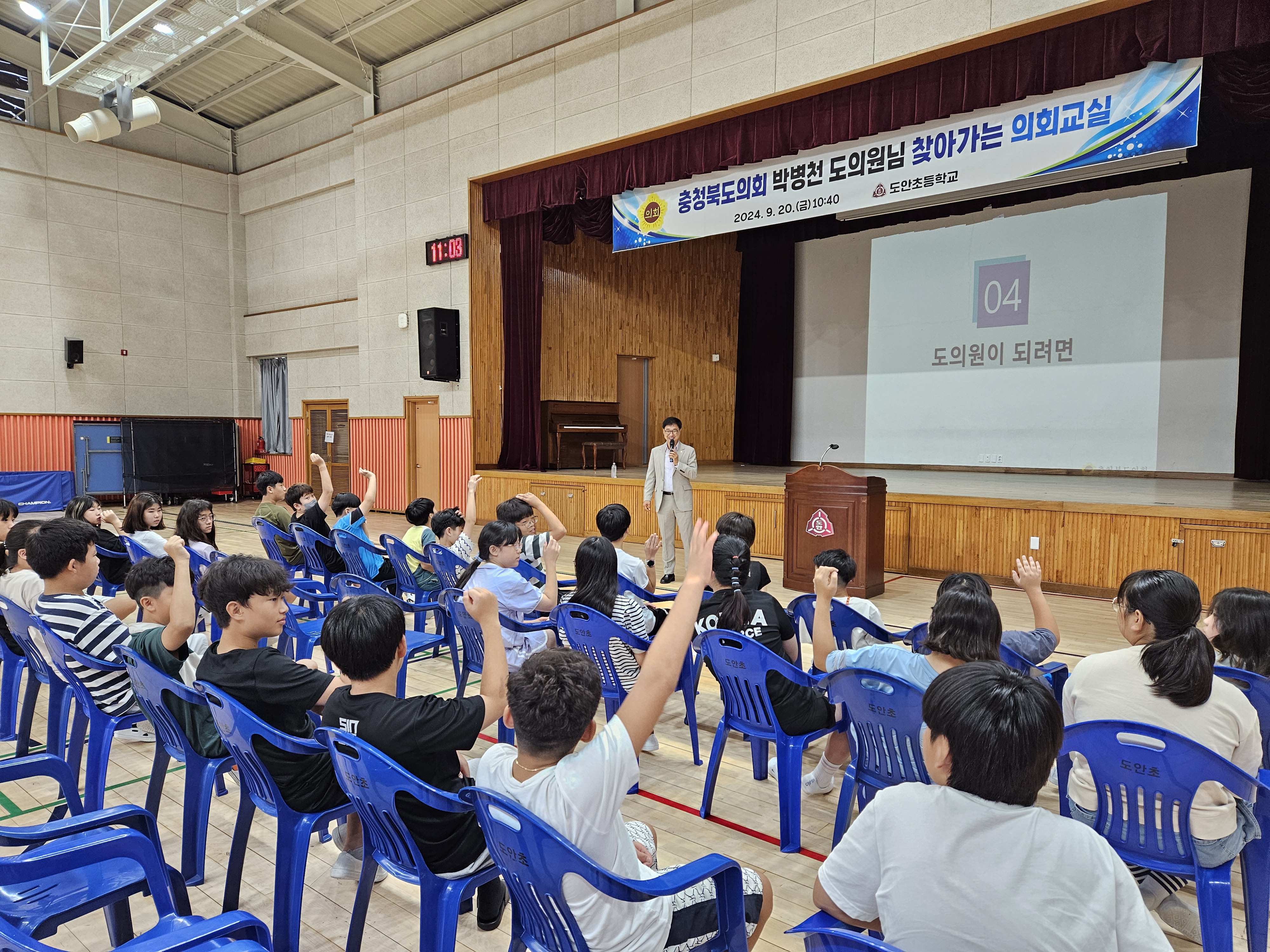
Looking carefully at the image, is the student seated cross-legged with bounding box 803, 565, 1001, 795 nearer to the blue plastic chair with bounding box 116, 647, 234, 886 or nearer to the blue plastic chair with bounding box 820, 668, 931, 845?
the blue plastic chair with bounding box 820, 668, 931, 845

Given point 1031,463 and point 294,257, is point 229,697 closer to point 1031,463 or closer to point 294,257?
point 1031,463

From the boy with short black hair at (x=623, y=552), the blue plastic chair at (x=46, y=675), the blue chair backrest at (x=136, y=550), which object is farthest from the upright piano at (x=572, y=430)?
the blue plastic chair at (x=46, y=675)

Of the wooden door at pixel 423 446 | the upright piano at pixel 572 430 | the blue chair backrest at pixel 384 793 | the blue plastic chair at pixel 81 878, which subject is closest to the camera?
the blue plastic chair at pixel 81 878

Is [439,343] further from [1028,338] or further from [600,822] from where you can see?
[600,822]

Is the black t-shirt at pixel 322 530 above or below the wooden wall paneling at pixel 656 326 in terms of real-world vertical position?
below

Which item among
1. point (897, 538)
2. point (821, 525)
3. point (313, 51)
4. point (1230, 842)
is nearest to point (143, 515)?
point (821, 525)

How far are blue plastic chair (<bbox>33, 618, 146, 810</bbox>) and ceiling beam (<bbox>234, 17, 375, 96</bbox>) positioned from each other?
1030 cm

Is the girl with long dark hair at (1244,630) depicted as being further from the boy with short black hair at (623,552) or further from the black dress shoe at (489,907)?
the black dress shoe at (489,907)

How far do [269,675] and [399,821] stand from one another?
0.62 meters

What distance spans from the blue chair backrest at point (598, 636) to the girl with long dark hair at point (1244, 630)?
182cm

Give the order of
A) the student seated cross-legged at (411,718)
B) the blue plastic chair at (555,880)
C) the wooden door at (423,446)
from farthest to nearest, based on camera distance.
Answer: the wooden door at (423,446) < the student seated cross-legged at (411,718) < the blue plastic chair at (555,880)

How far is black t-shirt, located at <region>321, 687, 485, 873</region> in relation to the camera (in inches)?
66.7

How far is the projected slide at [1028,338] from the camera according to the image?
9539mm

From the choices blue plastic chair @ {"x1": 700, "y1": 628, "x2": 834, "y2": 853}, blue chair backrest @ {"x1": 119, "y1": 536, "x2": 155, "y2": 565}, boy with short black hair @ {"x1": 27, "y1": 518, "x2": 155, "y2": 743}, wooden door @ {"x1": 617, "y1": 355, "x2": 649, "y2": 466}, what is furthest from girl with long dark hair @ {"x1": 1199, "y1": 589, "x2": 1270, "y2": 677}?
wooden door @ {"x1": 617, "y1": 355, "x2": 649, "y2": 466}
